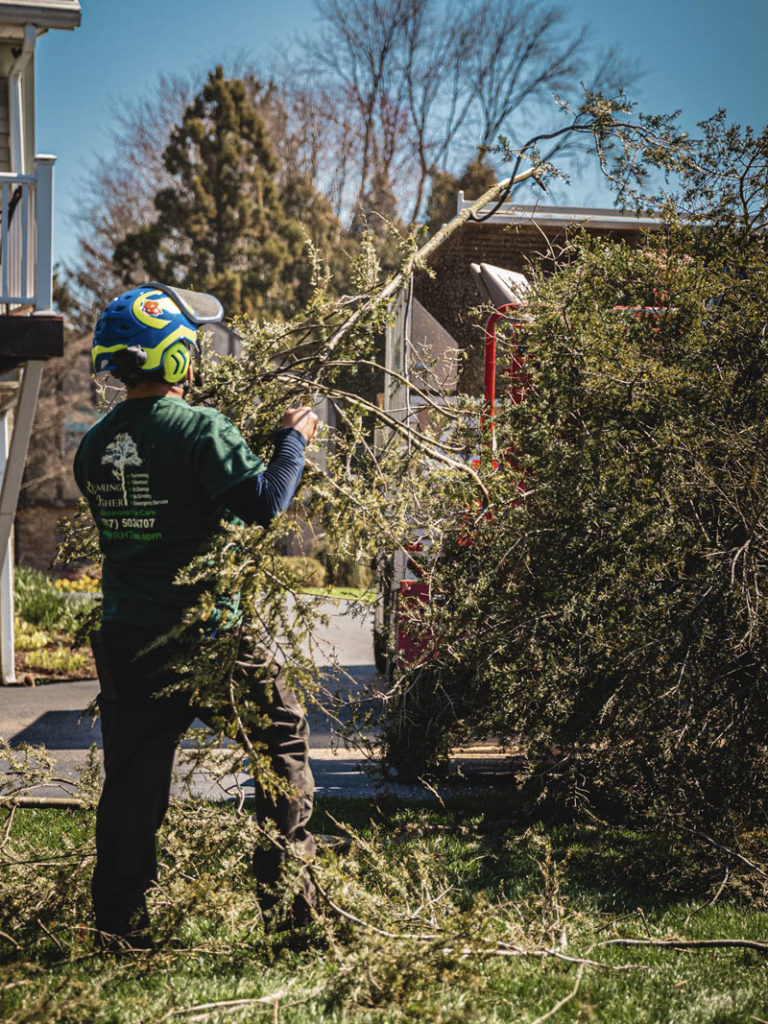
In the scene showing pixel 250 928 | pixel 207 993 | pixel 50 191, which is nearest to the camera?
pixel 207 993

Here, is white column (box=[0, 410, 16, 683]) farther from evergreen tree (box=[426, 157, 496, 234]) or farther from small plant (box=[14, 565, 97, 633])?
evergreen tree (box=[426, 157, 496, 234])

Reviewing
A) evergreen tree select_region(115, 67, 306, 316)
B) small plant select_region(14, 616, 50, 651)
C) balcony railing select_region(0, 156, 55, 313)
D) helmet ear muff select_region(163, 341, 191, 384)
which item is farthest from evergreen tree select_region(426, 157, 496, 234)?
helmet ear muff select_region(163, 341, 191, 384)

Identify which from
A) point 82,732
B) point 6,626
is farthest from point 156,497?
point 6,626

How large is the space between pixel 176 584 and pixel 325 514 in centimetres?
97

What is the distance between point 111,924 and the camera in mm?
3043

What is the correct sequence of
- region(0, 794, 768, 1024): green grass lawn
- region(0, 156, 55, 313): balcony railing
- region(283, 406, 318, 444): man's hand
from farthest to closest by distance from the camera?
1. region(0, 156, 55, 313): balcony railing
2. region(283, 406, 318, 444): man's hand
3. region(0, 794, 768, 1024): green grass lawn

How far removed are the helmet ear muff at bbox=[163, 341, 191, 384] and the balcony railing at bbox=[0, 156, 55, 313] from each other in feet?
20.2

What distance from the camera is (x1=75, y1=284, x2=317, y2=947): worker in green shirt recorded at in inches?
118

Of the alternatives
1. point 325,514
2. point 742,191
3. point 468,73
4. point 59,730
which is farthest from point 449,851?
point 468,73

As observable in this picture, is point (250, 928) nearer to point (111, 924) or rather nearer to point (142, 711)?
point (111, 924)

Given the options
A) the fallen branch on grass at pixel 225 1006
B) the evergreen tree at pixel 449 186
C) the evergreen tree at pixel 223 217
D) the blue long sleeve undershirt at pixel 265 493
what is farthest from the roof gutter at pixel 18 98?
the evergreen tree at pixel 449 186

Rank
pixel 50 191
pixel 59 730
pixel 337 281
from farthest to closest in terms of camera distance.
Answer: pixel 337 281, pixel 50 191, pixel 59 730

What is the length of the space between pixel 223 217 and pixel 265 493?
22.9m

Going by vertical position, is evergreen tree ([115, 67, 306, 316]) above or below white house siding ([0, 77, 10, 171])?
above
